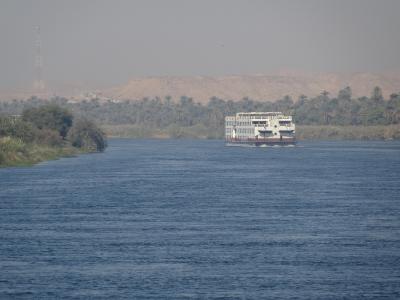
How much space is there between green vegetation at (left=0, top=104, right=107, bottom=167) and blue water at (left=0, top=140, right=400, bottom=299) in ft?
60.1

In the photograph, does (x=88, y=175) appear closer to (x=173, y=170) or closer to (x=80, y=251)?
(x=173, y=170)

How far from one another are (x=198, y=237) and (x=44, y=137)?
86.6m

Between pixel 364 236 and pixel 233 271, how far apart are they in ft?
40.7

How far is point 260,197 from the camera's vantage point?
7638cm

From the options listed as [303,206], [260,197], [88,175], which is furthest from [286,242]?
[88,175]

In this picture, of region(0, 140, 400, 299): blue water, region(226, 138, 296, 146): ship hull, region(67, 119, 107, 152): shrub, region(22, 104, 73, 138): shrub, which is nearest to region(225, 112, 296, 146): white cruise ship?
region(226, 138, 296, 146): ship hull

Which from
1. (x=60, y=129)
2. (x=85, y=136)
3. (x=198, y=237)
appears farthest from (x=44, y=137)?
(x=198, y=237)

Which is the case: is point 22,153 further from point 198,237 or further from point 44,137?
point 198,237

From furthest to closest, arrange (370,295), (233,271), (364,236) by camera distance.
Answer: (364,236) → (233,271) → (370,295)

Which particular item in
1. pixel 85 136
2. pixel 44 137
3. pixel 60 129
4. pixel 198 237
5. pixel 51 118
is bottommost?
pixel 198 237

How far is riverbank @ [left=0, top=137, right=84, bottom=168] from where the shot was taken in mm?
111938

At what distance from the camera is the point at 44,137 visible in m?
137

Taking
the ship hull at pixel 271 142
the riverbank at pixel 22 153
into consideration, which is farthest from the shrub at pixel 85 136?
the ship hull at pixel 271 142

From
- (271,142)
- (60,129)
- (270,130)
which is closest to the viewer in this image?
(60,129)
